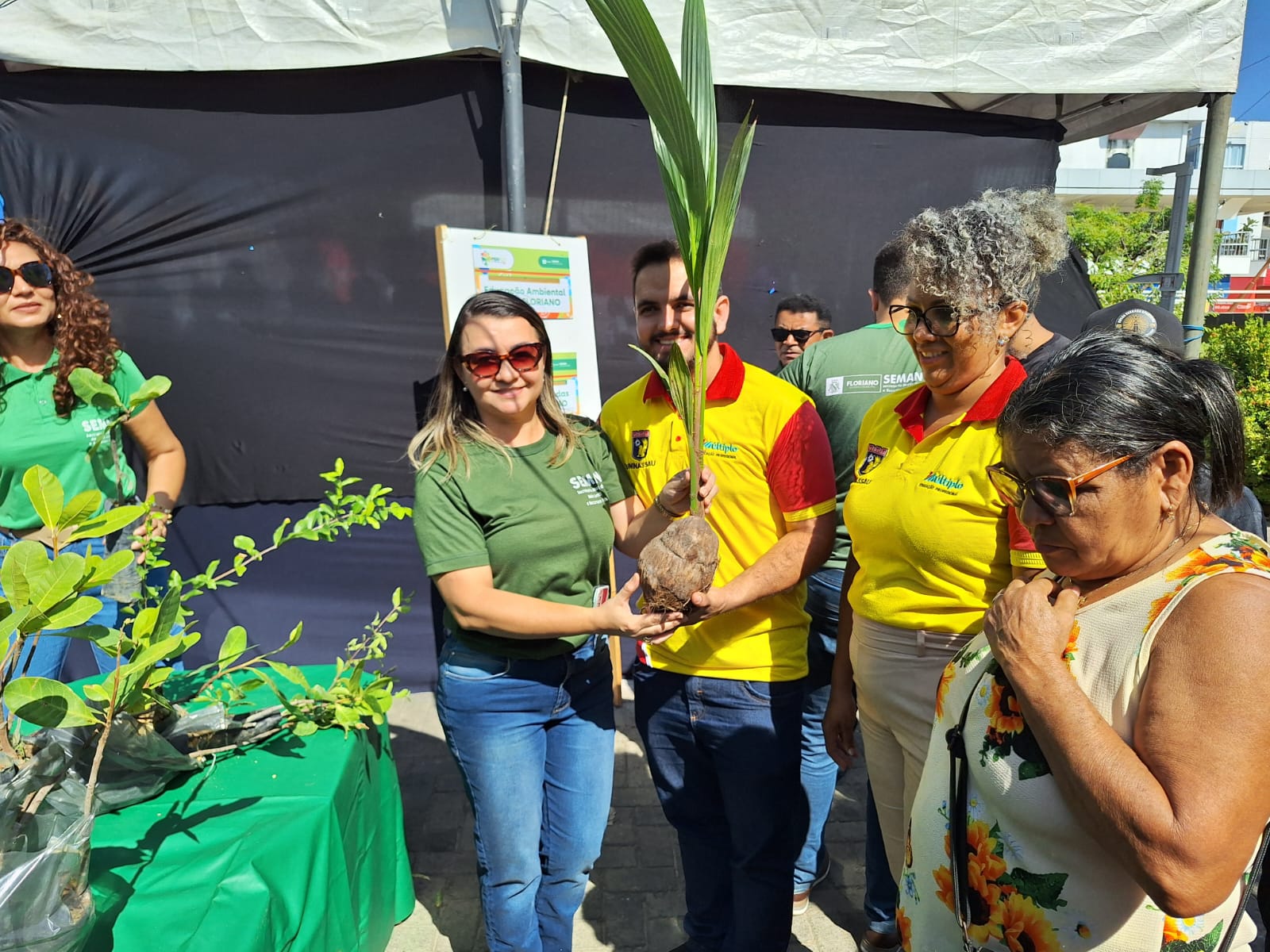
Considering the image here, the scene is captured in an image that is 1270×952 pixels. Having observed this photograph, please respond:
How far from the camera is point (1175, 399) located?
96cm

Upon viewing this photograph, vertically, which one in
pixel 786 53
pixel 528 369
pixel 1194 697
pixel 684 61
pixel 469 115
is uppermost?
pixel 786 53

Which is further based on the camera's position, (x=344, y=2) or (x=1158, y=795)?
(x=344, y=2)

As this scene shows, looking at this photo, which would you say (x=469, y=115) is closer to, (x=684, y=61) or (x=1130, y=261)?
(x=684, y=61)

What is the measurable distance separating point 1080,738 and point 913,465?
0.72 meters

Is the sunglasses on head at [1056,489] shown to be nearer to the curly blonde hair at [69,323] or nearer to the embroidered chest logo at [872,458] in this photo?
the embroidered chest logo at [872,458]

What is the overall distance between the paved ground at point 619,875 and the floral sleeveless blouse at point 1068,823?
1493mm

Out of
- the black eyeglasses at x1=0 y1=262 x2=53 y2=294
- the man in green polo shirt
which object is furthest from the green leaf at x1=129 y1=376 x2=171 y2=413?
the man in green polo shirt

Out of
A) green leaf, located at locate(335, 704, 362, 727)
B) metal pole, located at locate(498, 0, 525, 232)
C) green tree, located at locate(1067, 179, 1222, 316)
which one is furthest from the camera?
green tree, located at locate(1067, 179, 1222, 316)

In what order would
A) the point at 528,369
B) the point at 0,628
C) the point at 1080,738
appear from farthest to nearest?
the point at 528,369 → the point at 1080,738 → the point at 0,628

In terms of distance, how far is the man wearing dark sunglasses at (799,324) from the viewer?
3.49 m

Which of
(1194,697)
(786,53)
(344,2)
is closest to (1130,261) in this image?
(786,53)

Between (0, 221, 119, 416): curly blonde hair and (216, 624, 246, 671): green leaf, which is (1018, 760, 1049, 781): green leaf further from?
(0, 221, 119, 416): curly blonde hair

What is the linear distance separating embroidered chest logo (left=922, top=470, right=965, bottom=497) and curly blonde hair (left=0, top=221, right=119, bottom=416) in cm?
239

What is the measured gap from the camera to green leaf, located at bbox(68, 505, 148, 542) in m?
0.88
